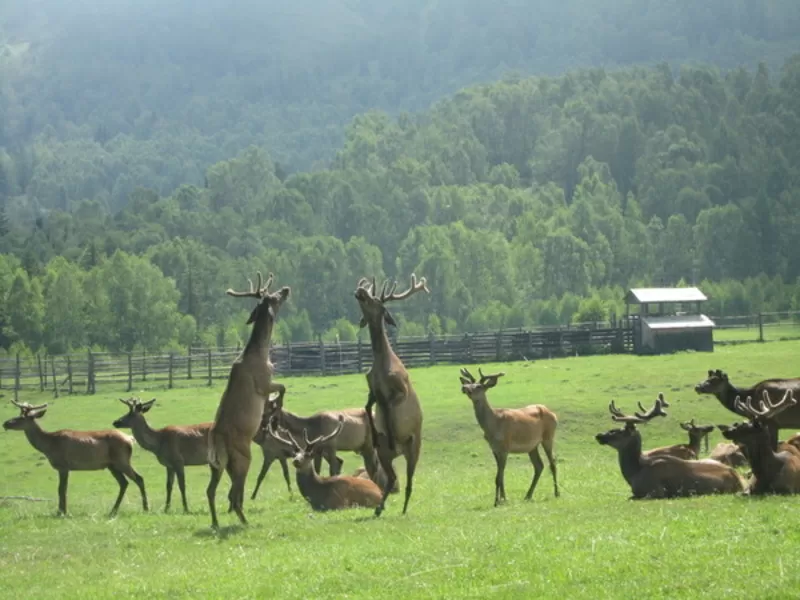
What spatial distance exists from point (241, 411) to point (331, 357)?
144ft

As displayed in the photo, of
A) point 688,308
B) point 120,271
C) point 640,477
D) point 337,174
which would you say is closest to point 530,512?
point 640,477

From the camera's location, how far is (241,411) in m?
19.5

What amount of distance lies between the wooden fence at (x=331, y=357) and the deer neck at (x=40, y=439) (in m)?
34.9

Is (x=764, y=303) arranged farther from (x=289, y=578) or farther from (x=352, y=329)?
(x=289, y=578)

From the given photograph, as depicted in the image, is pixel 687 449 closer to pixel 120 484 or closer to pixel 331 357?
pixel 120 484

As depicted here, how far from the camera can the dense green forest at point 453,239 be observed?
111 metres

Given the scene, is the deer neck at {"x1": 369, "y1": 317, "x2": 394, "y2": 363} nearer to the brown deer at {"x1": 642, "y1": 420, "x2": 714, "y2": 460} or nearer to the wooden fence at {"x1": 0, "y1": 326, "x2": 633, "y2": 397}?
the brown deer at {"x1": 642, "y1": 420, "x2": 714, "y2": 460}

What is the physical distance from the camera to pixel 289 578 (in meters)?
14.3

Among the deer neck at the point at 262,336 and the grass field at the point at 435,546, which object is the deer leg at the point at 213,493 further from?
the deer neck at the point at 262,336

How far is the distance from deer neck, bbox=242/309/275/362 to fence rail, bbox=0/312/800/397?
3971cm

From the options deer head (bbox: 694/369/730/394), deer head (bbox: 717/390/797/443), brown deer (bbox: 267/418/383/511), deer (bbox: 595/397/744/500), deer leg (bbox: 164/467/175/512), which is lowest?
deer leg (bbox: 164/467/175/512)

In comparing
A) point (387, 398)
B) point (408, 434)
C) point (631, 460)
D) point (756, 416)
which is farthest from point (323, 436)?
point (756, 416)

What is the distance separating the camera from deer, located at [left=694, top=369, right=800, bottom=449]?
20109 millimetres

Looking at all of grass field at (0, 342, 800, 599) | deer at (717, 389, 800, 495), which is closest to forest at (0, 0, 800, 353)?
grass field at (0, 342, 800, 599)
